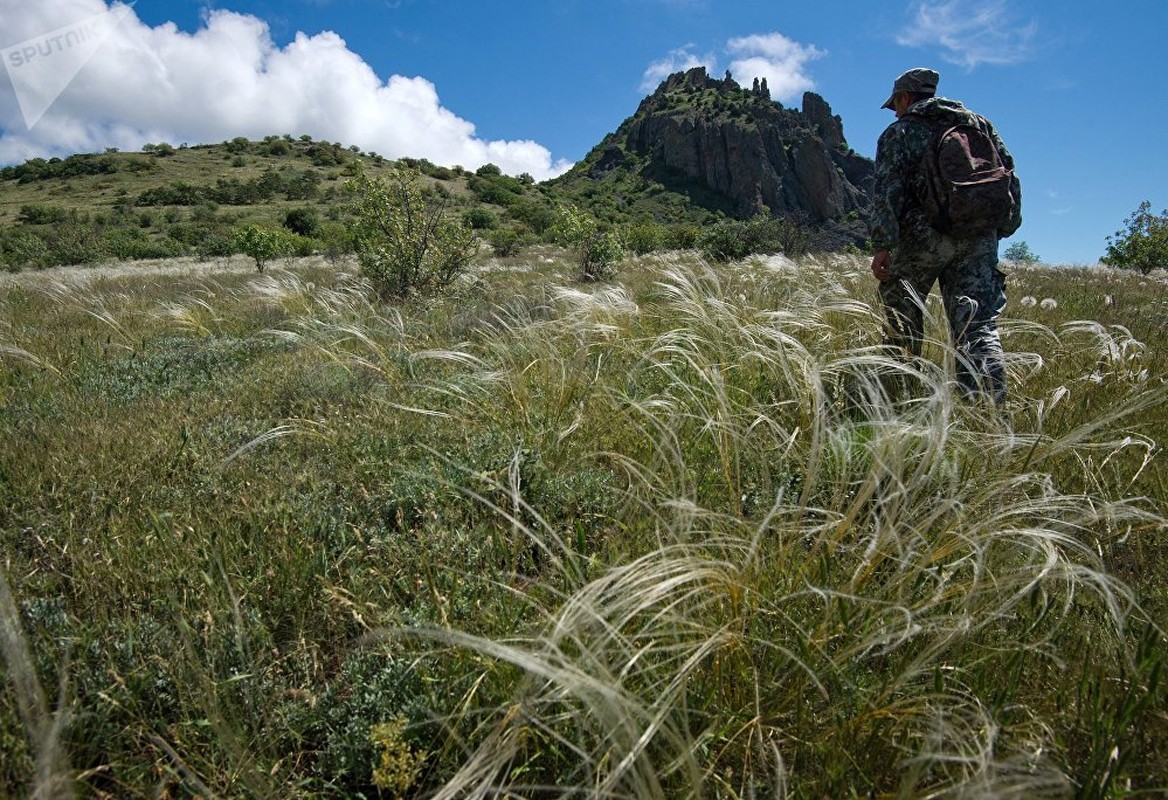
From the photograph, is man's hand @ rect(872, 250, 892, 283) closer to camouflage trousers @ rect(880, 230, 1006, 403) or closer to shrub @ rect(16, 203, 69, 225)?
camouflage trousers @ rect(880, 230, 1006, 403)

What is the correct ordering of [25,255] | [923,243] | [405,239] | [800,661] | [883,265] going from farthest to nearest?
1. [25,255]
2. [405,239]
3. [883,265]
4. [923,243]
5. [800,661]

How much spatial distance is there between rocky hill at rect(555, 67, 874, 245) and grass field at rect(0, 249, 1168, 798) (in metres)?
111

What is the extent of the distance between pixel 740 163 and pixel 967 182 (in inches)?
5109

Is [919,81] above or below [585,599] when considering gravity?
above

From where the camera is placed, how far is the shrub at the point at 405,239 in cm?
819

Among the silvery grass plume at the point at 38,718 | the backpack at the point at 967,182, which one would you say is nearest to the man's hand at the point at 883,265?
the backpack at the point at 967,182

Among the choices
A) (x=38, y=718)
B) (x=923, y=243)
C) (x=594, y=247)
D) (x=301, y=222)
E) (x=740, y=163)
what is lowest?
(x=38, y=718)

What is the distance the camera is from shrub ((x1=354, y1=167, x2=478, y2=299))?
26.9ft

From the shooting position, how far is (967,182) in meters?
3.32

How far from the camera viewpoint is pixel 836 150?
455 feet

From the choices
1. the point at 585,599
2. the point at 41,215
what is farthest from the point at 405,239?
the point at 41,215

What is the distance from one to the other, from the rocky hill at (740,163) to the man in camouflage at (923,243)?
109222mm

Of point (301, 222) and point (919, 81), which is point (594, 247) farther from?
point (301, 222)

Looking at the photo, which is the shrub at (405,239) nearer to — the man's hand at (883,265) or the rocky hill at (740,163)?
the man's hand at (883,265)
